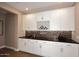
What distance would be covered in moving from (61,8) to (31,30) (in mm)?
1434

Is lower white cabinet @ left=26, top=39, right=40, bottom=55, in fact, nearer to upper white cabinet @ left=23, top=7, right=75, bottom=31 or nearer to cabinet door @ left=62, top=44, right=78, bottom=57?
upper white cabinet @ left=23, top=7, right=75, bottom=31

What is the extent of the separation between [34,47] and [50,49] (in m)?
0.67

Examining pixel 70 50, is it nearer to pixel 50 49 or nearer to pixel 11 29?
pixel 50 49

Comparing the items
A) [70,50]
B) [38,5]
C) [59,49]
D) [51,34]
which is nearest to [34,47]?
[51,34]

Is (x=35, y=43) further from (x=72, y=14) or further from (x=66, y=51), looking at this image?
(x=72, y=14)

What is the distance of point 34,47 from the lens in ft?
10.0

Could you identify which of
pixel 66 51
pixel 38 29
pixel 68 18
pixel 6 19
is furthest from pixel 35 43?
pixel 6 19

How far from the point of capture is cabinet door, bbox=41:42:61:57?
8.26 feet

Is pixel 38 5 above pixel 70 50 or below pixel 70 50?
above

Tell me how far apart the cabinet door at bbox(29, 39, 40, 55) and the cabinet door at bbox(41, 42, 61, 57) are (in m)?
0.22

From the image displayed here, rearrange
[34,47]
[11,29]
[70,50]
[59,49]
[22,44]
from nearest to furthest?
[70,50], [59,49], [34,47], [22,44], [11,29]

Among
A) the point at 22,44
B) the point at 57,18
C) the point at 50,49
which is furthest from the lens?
the point at 22,44

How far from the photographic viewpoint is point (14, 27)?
3.73 metres

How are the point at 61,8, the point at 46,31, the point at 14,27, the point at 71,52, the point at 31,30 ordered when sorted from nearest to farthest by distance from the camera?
the point at 71,52 < the point at 61,8 < the point at 46,31 < the point at 31,30 < the point at 14,27
